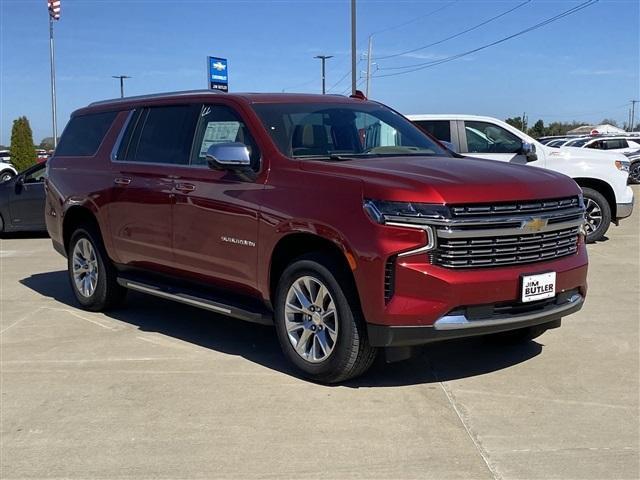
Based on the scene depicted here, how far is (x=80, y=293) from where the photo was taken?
23.5ft

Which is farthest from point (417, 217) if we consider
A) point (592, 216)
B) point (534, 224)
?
point (592, 216)

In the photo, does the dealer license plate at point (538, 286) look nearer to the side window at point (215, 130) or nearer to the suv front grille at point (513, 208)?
the suv front grille at point (513, 208)

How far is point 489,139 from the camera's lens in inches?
436

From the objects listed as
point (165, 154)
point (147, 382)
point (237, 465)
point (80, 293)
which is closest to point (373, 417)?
point (237, 465)

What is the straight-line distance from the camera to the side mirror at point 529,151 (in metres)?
10.0

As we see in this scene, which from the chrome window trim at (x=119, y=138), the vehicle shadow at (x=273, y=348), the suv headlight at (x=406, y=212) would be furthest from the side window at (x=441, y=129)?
the suv headlight at (x=406, y=212)

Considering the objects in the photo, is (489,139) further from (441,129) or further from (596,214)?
(596,214)

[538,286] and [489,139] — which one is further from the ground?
[489,139]

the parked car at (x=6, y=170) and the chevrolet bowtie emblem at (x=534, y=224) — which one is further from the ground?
the parked car at (x=6, y=170)

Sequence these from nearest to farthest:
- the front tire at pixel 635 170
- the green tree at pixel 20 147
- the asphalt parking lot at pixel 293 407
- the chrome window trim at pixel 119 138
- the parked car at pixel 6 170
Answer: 1. the asphalt parking lot at pixel 293 407
2. the chrome window trim at pixel 119 138
3. the front tire at pixel 635 170
4. the parked car at pixel 6 170
5. the green tree at pixel 20 147

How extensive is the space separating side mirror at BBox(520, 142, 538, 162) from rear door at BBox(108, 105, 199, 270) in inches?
226

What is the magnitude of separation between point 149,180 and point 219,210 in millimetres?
1079

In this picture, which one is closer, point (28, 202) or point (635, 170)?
point (28, 202)

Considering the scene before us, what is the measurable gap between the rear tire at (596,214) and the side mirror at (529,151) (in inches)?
39.9
